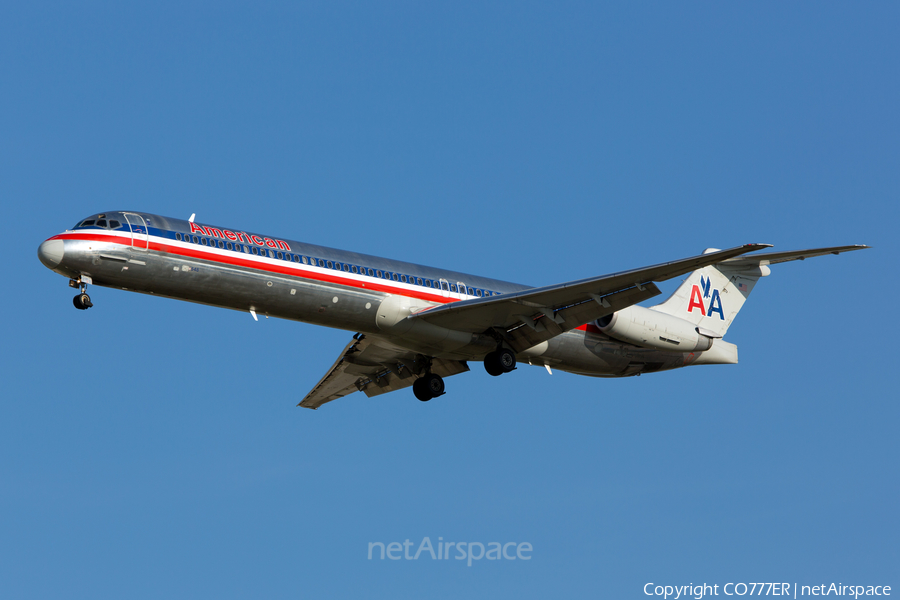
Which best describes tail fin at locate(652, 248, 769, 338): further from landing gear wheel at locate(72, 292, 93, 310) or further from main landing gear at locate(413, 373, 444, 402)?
landing gear wheel at locate(72, 292, 93, 310)

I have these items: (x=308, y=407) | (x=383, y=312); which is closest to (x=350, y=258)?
(x=383, y=312)

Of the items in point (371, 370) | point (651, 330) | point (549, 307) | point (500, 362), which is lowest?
point (500, 362)

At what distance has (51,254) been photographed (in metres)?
21.3

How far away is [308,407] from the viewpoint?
30641 mm

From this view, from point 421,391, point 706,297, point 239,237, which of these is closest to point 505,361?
point 421,391

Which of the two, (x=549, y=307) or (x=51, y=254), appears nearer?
(x=51, y=254)

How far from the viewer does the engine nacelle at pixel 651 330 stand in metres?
27.1

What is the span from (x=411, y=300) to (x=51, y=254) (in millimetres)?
8155

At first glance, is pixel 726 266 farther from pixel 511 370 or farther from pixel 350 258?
pixel 350 258

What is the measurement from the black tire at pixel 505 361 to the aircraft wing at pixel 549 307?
0.39 metres

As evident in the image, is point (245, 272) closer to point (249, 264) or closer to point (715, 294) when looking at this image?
point (249, 264)

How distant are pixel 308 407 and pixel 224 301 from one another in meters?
8.52

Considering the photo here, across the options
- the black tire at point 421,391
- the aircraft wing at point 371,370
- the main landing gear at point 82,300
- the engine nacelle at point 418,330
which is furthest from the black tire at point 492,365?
the main landing gear at point 82,300

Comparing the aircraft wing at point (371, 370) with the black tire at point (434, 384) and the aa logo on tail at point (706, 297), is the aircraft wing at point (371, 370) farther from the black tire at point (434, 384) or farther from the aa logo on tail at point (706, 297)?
the aa logo on tail at point (706, 297)
